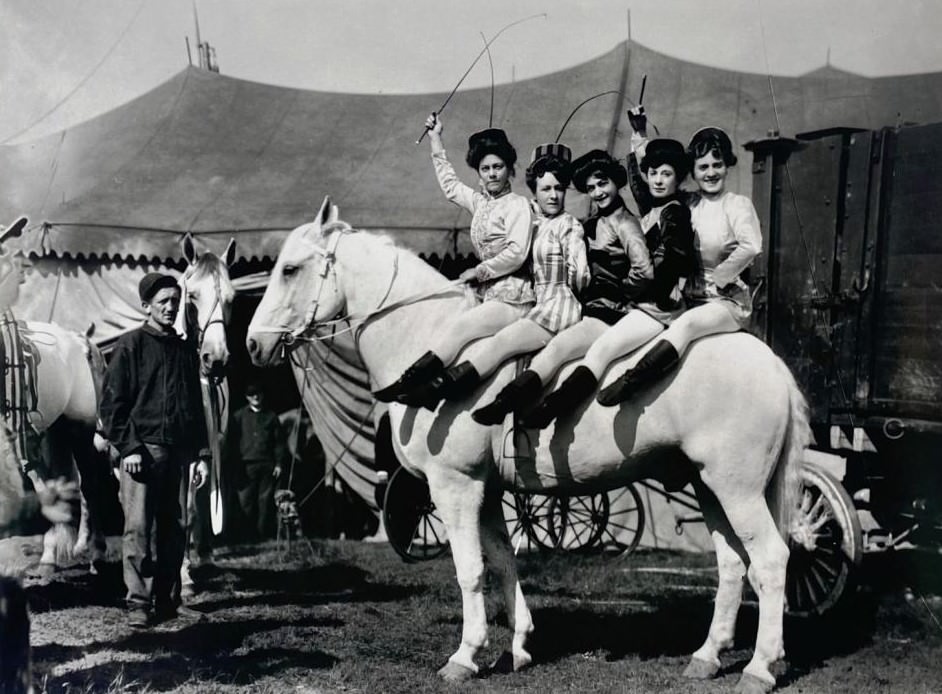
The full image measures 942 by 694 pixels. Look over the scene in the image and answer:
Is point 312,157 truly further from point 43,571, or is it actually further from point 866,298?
point 866,298

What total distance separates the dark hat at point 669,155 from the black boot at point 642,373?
993 mm

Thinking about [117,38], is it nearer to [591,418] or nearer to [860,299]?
[591,418]

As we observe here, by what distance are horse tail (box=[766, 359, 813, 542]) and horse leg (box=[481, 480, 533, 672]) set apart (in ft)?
4.86

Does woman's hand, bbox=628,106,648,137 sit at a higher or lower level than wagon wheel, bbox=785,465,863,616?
higher

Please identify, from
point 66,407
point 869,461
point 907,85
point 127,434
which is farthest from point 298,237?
point 907,85

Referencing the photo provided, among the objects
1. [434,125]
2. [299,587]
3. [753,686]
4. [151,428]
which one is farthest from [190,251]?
[753,686]

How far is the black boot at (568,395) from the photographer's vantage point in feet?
15.6

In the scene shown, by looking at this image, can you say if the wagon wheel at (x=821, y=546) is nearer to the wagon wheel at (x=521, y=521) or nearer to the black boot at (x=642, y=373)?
the black boot at (x=642, y=373)

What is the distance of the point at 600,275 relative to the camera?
5.33 metres

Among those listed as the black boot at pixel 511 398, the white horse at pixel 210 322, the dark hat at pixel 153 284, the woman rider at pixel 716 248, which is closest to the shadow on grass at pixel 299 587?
the white horse at pixel 210 322

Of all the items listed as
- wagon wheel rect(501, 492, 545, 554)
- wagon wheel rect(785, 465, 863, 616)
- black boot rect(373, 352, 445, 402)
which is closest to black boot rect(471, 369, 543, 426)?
black boot rect(373, 352, 445, 402)

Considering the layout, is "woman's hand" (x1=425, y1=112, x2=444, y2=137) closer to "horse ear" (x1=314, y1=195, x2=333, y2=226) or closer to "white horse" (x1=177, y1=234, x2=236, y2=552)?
"horse ear" (x1=314, y1=195, x2=333, y2=226)

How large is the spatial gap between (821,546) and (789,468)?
137 cm

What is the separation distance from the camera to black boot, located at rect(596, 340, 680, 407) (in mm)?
4684
